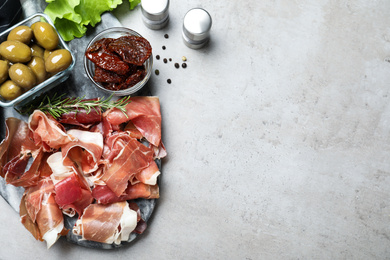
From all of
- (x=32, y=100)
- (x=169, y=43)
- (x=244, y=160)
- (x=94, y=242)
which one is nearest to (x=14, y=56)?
(x=32, y=100)

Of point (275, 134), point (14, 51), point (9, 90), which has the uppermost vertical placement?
point (14, 51)

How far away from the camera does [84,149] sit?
146cm

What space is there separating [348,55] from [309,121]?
0.36 m

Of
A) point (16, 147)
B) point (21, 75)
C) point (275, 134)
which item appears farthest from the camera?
point (275, 134)

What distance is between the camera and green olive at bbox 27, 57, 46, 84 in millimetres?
1271

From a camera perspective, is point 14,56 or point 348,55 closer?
point 14,56

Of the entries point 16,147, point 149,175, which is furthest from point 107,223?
point 16,147

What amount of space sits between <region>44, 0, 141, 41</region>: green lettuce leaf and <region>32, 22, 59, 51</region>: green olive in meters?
0.15

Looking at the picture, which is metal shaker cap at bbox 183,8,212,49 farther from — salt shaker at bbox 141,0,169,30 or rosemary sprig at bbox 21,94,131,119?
rosemary sprig at bbox 21,94,131,119

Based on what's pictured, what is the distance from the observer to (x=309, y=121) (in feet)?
5.34

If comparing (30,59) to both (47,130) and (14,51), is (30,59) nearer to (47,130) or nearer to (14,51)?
(14,51)

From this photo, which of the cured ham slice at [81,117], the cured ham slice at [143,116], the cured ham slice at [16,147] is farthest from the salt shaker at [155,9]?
the cured ham slice at [16,147]

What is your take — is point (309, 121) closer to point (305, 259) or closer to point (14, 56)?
point (305, 259)

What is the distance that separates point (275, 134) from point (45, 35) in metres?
1.03
